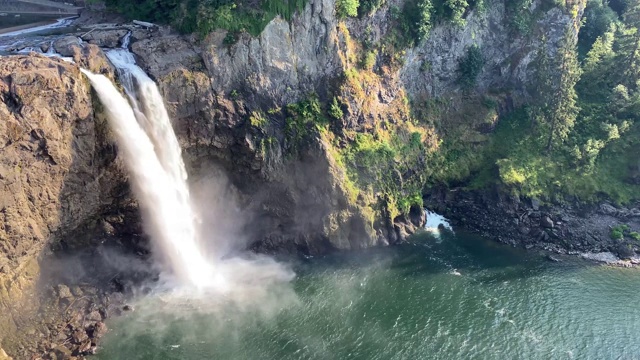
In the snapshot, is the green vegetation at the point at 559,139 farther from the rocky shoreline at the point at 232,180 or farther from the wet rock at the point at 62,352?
the wet rock at the point at 62,352

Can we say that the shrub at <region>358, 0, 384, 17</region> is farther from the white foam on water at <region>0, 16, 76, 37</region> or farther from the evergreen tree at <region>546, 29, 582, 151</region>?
the white foam on water at <region>0, 16, 76, 37</region>

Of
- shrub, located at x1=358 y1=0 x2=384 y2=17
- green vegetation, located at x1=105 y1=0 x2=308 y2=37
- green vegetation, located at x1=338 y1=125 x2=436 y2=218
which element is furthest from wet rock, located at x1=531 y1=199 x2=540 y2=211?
green vegetation, located at x1=105 y1=0 x2=308 y2=37

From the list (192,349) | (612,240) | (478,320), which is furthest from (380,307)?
(612,240)

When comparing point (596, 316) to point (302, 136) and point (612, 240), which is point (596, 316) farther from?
point (302, 136)

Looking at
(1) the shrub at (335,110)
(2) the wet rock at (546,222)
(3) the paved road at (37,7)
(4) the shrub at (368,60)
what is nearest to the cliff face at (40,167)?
(3) the paved road at (37,7)

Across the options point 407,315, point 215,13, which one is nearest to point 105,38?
point 215,13
